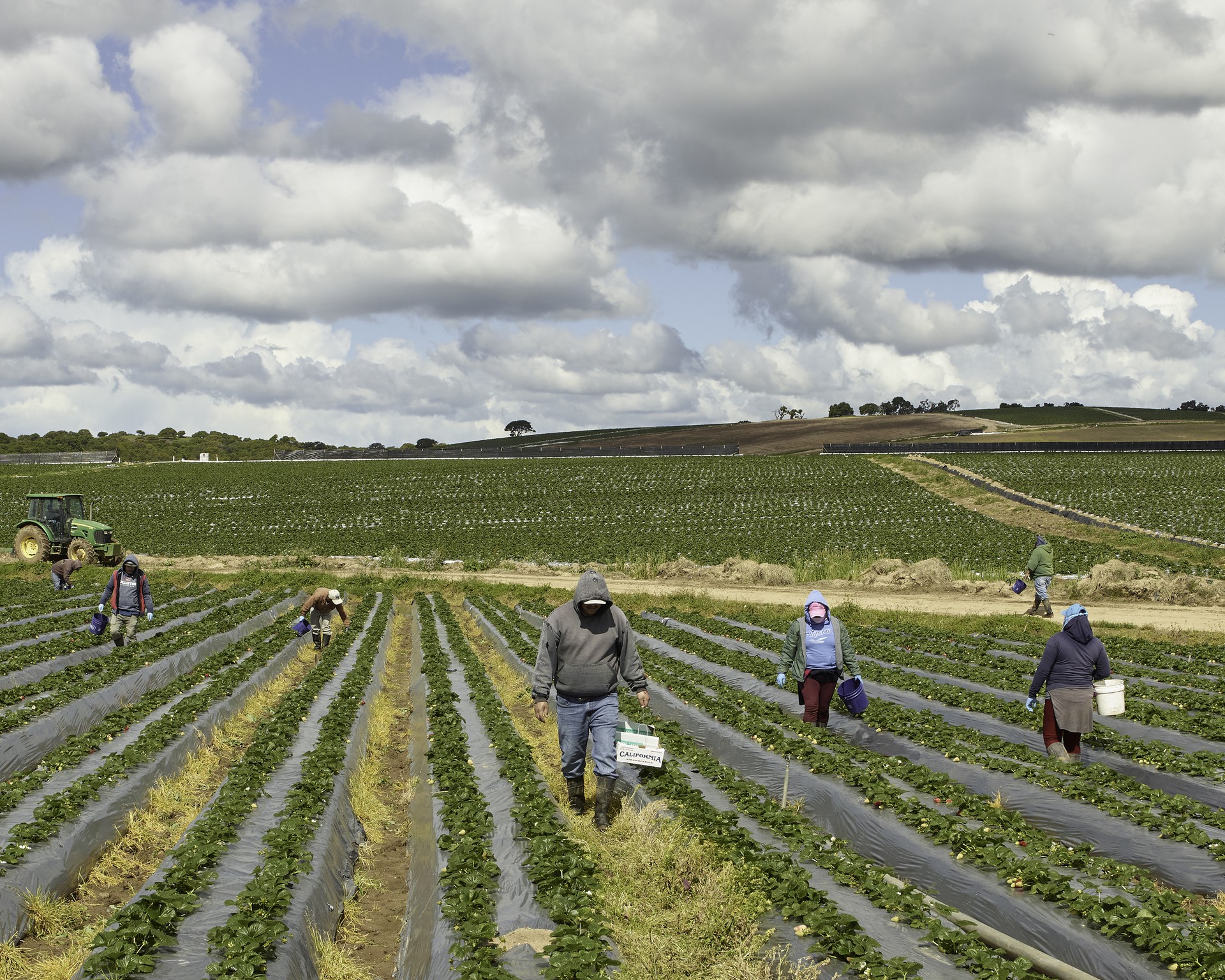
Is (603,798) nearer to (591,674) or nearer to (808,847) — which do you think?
(591,674)

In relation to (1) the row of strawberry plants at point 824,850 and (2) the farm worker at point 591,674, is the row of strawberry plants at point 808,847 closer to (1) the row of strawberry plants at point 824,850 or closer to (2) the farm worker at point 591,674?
(1) the row of strawberry plants at point 824,850

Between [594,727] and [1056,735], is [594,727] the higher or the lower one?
the higher one

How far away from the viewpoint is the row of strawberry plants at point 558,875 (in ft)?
21.1

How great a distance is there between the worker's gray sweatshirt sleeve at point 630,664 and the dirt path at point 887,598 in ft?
65.6

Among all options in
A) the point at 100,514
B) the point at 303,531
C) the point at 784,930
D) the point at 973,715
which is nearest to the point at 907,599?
the point at 973,715

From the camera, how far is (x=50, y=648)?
2008 centimetres

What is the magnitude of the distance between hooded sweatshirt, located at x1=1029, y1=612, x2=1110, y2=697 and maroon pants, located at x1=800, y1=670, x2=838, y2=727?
245cm

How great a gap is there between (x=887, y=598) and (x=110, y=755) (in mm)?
25837

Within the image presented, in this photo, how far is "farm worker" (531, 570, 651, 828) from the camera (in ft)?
32.1

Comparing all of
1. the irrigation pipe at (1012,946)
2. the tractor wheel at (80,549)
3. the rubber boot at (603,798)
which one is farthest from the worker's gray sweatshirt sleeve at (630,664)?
the tractor wheel at (80,549)

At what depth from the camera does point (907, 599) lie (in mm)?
31828

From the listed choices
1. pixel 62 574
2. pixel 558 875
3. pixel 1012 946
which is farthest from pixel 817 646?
pixel 62 574

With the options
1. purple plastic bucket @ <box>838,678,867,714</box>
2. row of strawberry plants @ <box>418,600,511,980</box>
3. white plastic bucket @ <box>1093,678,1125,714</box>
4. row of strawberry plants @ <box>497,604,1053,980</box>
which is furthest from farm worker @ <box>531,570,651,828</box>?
white plastic bucket @ <box>1093,678,1125,714</box>

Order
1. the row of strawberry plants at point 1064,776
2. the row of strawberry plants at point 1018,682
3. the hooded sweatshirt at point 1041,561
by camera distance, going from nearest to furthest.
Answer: the row of strawberry plants at point 1064,776
the row of strawberry plants at point 1018,682
the hooded sweatshirt at point 1041,561
